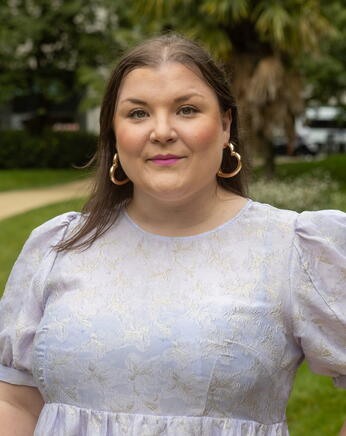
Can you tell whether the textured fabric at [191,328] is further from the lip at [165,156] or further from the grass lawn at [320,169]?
the grass lawn at [320,169]

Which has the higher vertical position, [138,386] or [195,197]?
[195,197]

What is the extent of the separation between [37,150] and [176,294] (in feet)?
67.9

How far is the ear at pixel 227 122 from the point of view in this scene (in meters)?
1.70

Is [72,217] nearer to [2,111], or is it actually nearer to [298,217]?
[298,217]

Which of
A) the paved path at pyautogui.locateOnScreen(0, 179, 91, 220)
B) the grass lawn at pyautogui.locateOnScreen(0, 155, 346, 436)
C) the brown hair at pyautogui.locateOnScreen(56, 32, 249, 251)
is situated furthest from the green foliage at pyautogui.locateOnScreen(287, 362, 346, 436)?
the paved path at pyautogui.locateOnScreen(0, 179, 91, 220)

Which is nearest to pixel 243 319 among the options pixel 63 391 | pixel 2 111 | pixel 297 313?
pixel 297 313

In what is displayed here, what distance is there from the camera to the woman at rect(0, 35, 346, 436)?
4.99 feet

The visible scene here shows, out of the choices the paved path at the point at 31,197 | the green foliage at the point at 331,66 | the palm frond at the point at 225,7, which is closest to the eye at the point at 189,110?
the paved path at the point at 31,197

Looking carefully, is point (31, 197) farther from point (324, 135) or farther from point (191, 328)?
point (324, 135)

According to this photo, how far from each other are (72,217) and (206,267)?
0.40 metres

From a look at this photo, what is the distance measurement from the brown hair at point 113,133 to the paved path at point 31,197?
10.2 m

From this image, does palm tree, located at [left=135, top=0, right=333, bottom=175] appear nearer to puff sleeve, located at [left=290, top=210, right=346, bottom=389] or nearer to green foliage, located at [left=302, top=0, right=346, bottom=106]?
green foliage, located at [left=302, top=0, right=346, bottom=106]

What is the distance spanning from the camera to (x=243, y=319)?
1534 mm

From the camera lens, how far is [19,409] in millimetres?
1722
